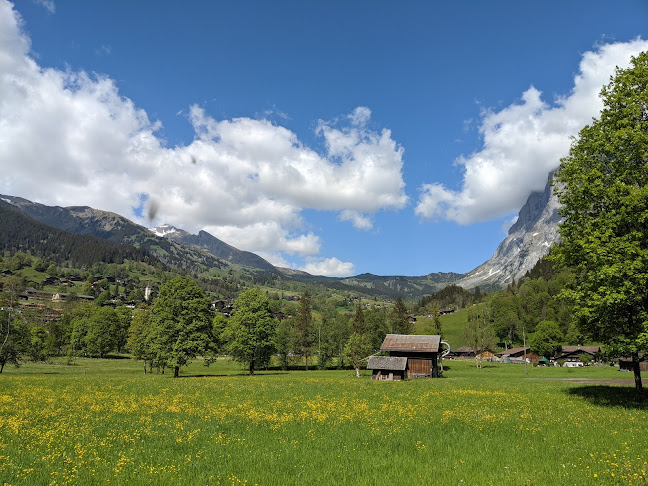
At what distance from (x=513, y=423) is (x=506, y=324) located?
550ft

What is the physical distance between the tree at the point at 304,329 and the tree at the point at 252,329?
2889cm

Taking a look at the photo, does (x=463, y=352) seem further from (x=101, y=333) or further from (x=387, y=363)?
(x=101, y=333)

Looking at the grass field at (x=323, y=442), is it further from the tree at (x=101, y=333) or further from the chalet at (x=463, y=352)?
the chalet at (x=463, y=352)

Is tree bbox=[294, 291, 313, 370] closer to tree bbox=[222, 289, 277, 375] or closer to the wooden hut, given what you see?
tree bbox=[222, 289, 277, 375]

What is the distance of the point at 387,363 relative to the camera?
198 ft

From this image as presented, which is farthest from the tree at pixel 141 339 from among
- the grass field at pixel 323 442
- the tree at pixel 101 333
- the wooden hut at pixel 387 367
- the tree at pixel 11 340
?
the tree at pixel 101 333

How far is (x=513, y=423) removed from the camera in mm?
19922

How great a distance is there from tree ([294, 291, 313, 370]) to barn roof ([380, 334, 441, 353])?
1132 inches

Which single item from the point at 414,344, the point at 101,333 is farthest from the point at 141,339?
the point at 101,333

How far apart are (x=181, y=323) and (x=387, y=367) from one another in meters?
31.7

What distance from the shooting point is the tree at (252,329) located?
2448 inches

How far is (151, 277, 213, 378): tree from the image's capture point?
5331 cm

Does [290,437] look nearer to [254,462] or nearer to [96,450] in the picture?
[254,462]

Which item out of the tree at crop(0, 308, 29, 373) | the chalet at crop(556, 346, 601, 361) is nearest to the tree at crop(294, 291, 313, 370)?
the tree at crop(0, 308, 29, 373)
